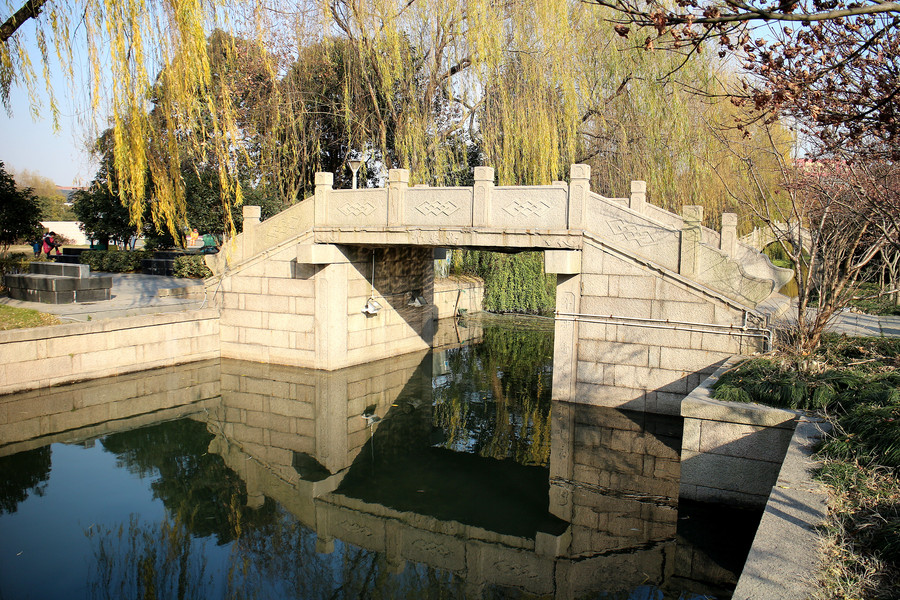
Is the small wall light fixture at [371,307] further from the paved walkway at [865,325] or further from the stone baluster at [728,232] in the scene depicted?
the paved walkway at [865,325]

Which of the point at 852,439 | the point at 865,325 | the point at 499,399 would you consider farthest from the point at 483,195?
the point at 865,325

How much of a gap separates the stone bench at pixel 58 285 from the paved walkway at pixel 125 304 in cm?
16

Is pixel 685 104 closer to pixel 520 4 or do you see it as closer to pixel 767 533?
pixel 520 4

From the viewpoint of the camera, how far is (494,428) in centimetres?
1034

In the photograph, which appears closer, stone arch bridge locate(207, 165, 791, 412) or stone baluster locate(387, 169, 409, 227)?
stone arch bridge locate(207, 165, 791, 412)

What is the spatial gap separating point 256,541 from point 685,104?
547 inches

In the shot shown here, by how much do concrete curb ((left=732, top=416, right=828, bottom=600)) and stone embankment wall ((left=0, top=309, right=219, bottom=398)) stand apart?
10877 millimetres

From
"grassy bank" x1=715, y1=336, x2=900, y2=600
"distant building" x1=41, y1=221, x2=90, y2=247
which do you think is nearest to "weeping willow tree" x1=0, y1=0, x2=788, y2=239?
"grassy bank" x1=715, y1=336, x2=900, y2=600

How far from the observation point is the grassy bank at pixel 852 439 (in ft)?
12.2

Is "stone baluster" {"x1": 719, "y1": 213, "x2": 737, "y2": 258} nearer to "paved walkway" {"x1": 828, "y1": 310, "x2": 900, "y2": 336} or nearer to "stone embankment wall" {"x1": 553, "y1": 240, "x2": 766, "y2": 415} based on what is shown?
"paved walkway" {"x1": 828, "y1": 310, "x2": 900, "y2": 336}

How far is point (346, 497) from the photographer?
25.5 ft

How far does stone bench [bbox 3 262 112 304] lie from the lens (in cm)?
1364

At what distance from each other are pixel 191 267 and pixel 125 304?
5.12 metres

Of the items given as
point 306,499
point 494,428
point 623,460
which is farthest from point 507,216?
point 306,499
